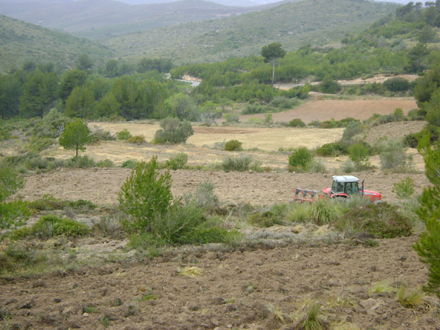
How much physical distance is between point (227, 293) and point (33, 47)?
9898 centimetres

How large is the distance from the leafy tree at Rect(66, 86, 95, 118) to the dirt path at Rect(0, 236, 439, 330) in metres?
38.2

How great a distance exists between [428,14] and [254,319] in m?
104

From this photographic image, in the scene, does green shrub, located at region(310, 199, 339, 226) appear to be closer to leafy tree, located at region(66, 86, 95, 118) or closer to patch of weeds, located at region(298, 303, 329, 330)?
patch of weeds, located at region(298, 303, 329, 330)

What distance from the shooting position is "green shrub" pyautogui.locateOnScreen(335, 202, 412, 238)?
338 inches

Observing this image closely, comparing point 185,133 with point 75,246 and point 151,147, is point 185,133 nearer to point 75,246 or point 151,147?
point 151,147

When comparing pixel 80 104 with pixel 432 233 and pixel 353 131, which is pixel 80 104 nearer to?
pixel 353 131

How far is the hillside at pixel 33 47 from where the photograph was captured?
77200mm

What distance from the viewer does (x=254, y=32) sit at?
130 metres

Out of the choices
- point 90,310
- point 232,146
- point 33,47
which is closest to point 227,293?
point 90,310

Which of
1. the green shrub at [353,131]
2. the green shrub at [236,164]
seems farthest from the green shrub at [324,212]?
the green shrub at [353,131]

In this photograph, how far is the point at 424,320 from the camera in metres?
4.71

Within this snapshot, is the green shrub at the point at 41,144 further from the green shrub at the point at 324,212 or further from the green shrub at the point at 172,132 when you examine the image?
the green shrub at the point at 324,212

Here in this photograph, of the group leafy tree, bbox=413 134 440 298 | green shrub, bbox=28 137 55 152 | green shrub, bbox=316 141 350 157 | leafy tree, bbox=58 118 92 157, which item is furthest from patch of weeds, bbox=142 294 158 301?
green shrub, bbox=28 137 55 152

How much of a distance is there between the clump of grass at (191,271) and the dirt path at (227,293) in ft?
0.26
